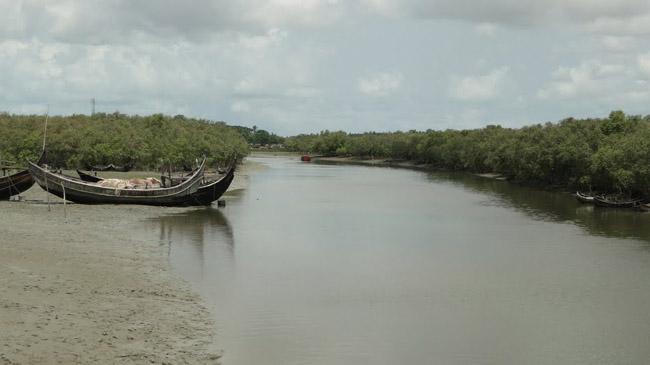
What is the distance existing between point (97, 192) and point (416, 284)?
95.4 feet

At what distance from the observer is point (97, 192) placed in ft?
163

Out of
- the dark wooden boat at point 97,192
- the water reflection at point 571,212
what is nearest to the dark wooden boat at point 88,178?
the dark wooden boat at point 97,192

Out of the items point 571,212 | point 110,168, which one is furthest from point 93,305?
point 110,168

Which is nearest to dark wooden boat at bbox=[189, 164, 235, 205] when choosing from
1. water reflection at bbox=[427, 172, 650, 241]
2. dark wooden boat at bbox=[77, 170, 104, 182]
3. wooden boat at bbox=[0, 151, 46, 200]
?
dark wooden boat at bbox=[77, 170, 104, 182]

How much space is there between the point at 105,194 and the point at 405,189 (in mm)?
42971

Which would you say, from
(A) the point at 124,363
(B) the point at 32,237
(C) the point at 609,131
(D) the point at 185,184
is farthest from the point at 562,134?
(A) the point at 124,363

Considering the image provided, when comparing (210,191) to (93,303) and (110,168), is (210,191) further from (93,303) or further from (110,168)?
(110,168)

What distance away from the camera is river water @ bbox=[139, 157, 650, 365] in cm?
1930

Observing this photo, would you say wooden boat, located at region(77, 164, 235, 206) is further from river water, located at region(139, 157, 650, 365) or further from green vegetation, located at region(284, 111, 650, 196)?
green vegetation, located at region(284, 111, 650, 196)

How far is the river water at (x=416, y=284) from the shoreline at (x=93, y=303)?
97 centimetres

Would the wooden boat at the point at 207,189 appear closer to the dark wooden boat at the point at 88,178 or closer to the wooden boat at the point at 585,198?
the dark wooden boat at the point at 88,178

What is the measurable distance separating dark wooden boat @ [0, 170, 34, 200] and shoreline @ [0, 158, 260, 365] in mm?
13792

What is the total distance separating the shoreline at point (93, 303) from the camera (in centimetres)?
1591

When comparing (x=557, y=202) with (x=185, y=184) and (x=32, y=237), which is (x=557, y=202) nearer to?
(x=185, y=184)
